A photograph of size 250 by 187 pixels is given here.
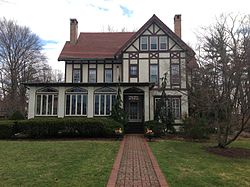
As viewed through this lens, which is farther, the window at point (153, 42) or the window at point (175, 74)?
the window at point (153, 42)

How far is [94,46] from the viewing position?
28.6 meters

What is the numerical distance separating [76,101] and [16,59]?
20302 millimetres

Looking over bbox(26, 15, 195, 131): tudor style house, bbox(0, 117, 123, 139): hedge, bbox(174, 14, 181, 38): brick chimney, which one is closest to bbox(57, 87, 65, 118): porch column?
bbox(26, 15, 195, 131): tudor style house

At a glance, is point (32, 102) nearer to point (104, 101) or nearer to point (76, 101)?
point (76, 101)

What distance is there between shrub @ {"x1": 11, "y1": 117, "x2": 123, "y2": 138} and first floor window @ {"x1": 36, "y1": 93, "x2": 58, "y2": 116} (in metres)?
4.45

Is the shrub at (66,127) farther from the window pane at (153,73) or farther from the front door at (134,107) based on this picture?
the window pane at (153,73)

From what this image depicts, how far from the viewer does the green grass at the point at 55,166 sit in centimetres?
757

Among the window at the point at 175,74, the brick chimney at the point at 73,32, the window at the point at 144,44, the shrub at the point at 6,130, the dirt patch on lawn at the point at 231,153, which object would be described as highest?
the brick chimney at the point at 73,32

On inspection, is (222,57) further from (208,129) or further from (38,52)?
(38,52)

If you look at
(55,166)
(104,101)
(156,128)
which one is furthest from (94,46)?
(55,166)

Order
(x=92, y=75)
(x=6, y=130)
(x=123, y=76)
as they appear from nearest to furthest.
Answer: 1. (x=6, y=130)
2. (x=123, y=76)
3. (x=92, y=75)

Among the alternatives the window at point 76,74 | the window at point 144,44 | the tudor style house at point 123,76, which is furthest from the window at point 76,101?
the window at point 144,44

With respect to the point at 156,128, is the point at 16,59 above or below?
above

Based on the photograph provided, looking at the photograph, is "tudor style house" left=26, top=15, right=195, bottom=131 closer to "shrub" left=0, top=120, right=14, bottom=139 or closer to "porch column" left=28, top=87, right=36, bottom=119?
"porch column" left=28, top=87, right=36, bottom=119
